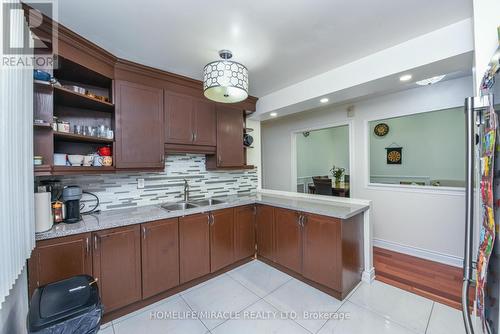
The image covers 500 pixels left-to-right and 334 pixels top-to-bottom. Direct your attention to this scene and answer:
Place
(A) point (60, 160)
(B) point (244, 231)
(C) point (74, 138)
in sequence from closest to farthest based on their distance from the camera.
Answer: (A) point (60, 160) < (C) point (74, 138) < (B) point (244, 231)

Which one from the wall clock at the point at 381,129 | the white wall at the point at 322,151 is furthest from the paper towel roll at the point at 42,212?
the wall clock at the point at 381,129

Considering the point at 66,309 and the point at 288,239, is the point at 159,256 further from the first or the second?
the point at 288,239

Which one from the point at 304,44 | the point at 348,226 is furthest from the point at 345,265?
the point at 304,44

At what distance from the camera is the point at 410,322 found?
1702 mm

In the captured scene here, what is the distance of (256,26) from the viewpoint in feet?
5.26

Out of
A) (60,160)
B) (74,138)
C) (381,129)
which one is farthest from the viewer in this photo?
(381,129)

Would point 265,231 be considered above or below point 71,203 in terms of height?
below

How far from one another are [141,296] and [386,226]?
3.35m

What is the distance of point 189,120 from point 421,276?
325cm

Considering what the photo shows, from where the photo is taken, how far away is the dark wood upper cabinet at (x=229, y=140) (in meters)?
2.77

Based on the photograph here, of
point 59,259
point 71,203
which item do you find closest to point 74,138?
point 71,203

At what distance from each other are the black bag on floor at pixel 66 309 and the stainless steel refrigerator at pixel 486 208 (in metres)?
1.61

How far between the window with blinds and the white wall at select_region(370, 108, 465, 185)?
13.4ft

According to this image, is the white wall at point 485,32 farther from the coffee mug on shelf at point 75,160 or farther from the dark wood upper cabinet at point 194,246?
the coffee mug on shelf at point 75,160
